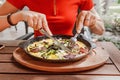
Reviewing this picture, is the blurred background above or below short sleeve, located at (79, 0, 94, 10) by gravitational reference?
below

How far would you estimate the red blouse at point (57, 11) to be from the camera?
65.4 inches

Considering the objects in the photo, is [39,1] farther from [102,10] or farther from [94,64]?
[102,10]

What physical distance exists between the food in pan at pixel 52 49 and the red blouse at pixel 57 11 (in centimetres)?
33

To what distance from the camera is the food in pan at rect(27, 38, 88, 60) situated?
1.12 m

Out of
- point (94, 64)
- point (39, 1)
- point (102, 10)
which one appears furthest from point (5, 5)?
point (102, 10)

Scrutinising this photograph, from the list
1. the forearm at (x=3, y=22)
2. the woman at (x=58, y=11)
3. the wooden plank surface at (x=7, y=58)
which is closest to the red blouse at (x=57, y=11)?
the woman at (x=58, y=11)

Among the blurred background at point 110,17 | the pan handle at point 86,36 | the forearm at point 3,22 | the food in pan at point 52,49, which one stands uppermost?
the forearm at point 3,22

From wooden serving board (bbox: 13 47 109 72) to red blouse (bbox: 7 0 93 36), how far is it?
510 mm

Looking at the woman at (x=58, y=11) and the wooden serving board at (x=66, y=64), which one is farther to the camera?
the woman at (x=58, y=11)

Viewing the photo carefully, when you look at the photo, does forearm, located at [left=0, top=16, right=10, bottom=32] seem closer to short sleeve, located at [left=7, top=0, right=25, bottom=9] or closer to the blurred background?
short sleeve, located at [left=7, top=0, right=25, bottom=9]

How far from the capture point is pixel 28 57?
117 centimetres

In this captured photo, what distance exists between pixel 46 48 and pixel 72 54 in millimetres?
152

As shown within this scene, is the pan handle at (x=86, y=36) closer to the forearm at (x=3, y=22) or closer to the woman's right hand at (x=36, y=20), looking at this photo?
the woman's right hand at (x=36, y=20)

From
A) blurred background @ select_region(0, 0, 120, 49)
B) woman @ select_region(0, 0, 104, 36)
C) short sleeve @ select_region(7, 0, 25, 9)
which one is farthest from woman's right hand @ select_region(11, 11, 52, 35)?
blurred background @ select_region(0, 0, 120, 49)
